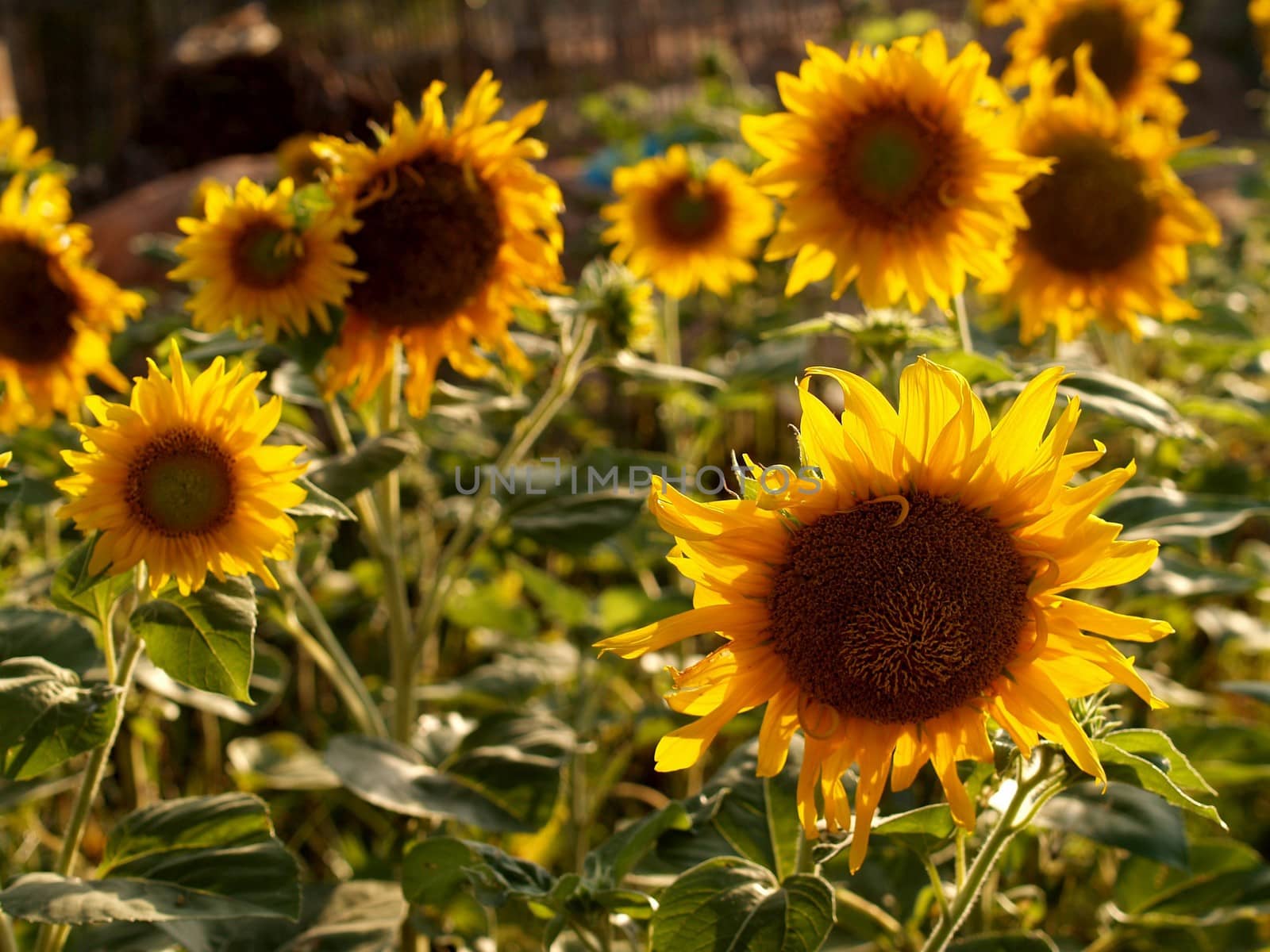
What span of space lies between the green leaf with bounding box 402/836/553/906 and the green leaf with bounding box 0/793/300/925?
0.13m

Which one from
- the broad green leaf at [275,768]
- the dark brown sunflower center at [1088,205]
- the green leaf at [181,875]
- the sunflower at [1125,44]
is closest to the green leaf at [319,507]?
the green leaf at [181,875]

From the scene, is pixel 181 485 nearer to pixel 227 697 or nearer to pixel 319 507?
pixel 319 507

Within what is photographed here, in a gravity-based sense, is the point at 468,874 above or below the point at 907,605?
below

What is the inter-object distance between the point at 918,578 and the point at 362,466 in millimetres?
701

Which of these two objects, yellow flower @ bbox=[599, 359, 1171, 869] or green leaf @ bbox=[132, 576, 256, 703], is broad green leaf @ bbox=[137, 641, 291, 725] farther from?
yellow flower @ bbox=[599, 359, 1171, 869]

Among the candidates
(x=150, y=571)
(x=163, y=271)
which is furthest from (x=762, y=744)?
(x=163, y=271)

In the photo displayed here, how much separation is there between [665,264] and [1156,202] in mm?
842

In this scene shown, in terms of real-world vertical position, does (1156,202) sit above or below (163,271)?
above

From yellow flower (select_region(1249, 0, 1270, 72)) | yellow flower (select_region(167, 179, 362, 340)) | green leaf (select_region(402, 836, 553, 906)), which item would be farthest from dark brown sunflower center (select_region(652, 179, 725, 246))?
yellow flower (select_region(1249, 0, 1270, 72))

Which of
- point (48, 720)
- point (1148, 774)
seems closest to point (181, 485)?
point (48, 720)

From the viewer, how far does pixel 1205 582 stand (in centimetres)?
161

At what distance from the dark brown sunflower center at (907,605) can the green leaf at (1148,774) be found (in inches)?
4.5

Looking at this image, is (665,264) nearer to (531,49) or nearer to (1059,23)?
(1059,23)

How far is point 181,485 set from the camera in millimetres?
1101
